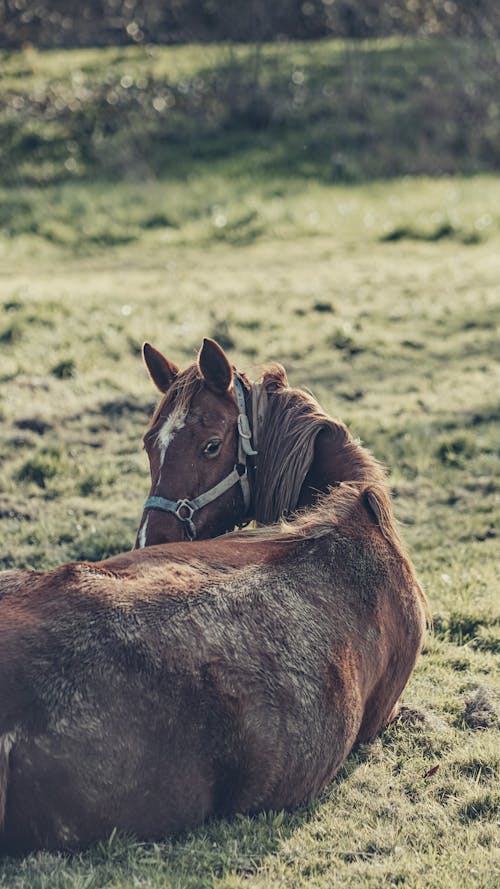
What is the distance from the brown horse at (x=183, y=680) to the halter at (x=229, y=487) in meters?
0.48

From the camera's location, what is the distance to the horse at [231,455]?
4.59 metres

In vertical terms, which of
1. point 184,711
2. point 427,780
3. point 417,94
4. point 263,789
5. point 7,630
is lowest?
point 427,780

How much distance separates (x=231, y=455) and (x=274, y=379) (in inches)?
19.3

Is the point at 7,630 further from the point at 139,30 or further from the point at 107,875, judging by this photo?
Result: the point at 139,30

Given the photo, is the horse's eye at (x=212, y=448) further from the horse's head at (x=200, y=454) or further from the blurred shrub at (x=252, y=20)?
the blurred shrub at (x=252, y=20)

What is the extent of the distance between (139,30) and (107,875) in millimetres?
23691

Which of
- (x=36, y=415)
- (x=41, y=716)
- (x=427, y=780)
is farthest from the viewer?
(x=36, y=415)

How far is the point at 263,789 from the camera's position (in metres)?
3.56

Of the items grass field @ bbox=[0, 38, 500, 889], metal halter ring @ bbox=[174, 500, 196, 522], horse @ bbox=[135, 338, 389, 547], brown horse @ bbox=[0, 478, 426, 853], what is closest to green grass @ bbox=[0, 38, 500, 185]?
grass field @ bbox=[0, 38, 500, 889]

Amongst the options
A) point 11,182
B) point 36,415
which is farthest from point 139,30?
point 36,415

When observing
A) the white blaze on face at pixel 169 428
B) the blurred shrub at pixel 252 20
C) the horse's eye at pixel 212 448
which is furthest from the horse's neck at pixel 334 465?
the blurred shrub at pixel 252 20

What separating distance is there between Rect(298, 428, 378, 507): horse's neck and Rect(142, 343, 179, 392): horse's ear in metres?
0.85

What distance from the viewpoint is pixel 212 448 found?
15.4 feet

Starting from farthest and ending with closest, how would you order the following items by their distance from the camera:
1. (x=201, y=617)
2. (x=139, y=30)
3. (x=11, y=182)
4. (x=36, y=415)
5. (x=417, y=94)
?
(x=139, y=30) → (x=417, y=94) → (x=11, y=182) → (x=36, y=415) → (x=201, y=617)
